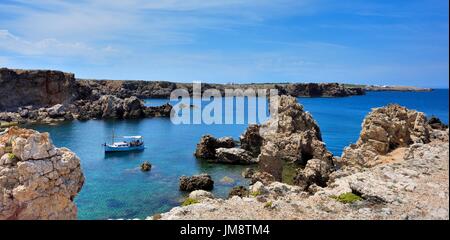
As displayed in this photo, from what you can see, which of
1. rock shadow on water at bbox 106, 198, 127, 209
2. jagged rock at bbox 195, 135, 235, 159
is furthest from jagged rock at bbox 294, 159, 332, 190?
jagged rock at bbox 195, 135, 235, 159

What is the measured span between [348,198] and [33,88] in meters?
120

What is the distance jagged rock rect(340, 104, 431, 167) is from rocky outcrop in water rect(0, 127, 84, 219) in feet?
82.8

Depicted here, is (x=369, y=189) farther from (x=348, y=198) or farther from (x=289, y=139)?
(x=289, y=139)

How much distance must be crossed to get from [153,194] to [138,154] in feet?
80.2

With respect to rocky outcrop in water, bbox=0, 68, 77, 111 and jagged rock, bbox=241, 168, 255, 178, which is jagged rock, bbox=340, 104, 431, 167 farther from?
rocky outcrop in water, bbox=0, 68, 77, 111

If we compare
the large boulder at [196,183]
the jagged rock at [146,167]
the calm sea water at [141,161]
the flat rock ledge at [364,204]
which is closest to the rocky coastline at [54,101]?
the calm sea water at [141,161]

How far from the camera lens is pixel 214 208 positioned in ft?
59.0

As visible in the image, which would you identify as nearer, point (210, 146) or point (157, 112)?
point (210, 146)

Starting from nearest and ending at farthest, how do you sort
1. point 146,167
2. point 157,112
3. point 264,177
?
point 264,177, point 146,167, point 157,112

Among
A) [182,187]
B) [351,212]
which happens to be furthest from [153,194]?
[351,212]

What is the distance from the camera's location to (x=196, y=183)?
136 feet

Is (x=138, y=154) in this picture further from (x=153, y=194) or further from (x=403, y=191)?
(x=403, y=191)

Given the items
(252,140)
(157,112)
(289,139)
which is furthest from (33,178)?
(157,112)

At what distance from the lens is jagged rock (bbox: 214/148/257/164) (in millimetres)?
53969
